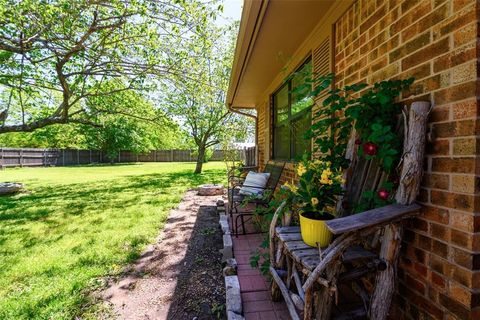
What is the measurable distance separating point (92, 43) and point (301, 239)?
563 cm

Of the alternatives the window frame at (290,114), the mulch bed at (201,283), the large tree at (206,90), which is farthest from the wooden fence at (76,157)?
the mulch bed at (201,283)

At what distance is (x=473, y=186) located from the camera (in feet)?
3.18

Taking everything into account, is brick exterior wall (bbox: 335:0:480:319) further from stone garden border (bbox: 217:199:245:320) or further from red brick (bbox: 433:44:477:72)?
stone garden border (bbox: 217:199:245:320)

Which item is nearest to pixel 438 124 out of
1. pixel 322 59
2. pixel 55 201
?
pixel 322 59

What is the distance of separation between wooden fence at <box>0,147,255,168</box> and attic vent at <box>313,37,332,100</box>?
502 centimetres

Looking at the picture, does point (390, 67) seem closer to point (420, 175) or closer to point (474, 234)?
point (420, 175)

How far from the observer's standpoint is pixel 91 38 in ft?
17.1

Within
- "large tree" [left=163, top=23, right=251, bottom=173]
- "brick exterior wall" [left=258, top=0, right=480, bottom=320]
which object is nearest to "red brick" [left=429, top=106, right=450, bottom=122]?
"brick exterior wall" [left=258, top=0, right=480, bottom=320]

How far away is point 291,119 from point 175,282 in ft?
9.06

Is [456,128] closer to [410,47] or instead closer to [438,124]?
[438,124]

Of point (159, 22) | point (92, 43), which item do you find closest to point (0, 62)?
point (92, 43)

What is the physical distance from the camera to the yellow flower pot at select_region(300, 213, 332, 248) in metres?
1.44

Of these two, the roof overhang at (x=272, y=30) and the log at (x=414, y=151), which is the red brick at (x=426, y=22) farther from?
the roof overhang at (x=272, y=30)

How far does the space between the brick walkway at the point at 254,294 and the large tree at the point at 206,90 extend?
419 centimetres
